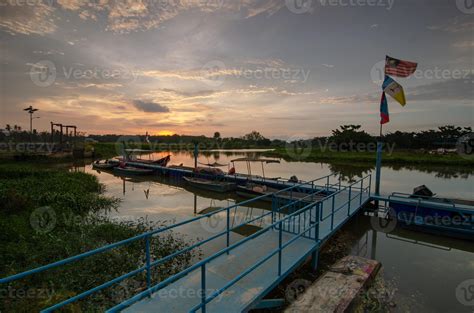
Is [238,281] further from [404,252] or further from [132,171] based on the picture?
[132,171]

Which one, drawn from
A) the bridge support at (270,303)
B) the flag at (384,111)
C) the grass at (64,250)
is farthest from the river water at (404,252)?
the flag at (384,111)

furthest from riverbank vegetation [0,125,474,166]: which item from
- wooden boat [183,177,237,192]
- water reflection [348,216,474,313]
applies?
water reflection [348,216,474,313]

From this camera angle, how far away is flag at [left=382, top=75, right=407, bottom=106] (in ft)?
33.9

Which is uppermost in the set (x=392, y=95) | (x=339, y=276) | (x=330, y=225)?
(x=392, y=95)

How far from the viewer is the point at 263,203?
1444 centimetres

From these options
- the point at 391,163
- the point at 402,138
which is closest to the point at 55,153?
the point at 391,163

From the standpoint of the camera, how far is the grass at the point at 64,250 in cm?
475

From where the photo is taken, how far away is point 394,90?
10469 mm

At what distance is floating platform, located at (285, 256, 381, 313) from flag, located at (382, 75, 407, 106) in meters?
7.38

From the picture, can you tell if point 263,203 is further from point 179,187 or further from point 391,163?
point 391,163

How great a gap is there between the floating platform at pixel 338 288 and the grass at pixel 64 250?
3361mm

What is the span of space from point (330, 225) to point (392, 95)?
674cm

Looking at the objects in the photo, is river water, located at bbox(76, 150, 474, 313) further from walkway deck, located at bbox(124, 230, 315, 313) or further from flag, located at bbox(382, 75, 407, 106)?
flag, located at bbox(382, 75, 407, 106)

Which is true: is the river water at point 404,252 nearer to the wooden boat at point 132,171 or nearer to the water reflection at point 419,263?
the water reflection at point 419,263
